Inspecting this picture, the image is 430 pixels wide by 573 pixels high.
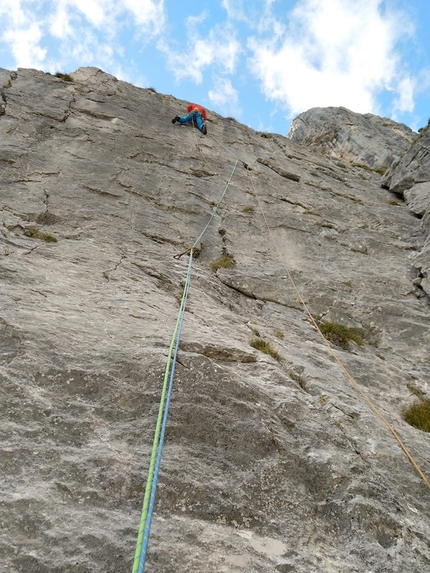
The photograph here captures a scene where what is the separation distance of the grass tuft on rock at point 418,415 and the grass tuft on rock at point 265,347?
179 cm

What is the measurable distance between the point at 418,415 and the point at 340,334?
1.96 meters

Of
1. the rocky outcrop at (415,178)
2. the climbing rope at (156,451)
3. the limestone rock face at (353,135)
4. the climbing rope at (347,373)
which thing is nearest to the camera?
the climbing rope at (156,451)

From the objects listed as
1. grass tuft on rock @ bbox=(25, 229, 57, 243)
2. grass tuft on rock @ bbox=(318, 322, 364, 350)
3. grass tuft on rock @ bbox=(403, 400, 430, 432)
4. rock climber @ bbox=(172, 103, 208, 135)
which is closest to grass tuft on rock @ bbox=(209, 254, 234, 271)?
grass tuft on rock @ bbox=(318, 322, 364, 350)

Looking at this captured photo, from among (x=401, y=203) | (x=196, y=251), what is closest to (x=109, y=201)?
(x=196, y=251)

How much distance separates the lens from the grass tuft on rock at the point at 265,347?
19.4 feet

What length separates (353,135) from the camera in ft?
72.3

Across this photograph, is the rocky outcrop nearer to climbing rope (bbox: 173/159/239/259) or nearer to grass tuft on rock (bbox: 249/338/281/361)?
climbing rope (bbox: 173/159/239/259)

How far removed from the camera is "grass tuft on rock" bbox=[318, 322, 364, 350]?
731 centimetres

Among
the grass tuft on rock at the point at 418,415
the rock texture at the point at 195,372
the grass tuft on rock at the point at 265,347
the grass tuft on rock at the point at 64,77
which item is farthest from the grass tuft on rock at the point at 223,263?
the grass tuft on rock at the point at 64,77

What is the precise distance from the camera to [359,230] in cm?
1132

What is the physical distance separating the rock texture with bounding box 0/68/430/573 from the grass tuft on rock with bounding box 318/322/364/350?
21cm

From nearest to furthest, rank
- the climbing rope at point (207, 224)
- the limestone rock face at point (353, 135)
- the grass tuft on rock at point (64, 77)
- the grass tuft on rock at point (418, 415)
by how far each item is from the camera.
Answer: the grass tuft on rock at point (418, 415) < the climbing rope at point (207, 224) < the grass tuft on rock at point (64, 77) < the limestone rock face at point (353, 135)

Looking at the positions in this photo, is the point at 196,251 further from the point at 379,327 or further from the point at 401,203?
the point at 401,203

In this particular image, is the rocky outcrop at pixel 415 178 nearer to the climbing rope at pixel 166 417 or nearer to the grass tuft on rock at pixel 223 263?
the climbing rope at pixel 166 417
